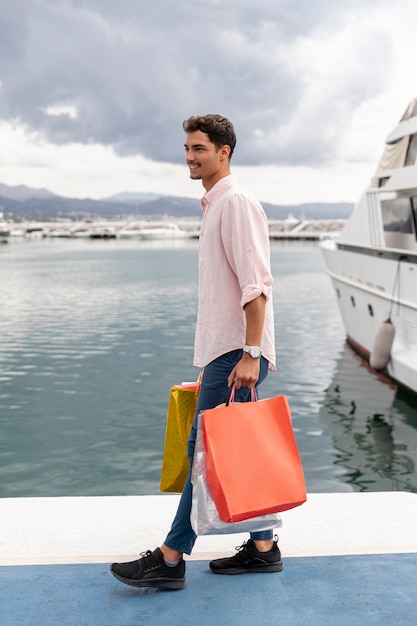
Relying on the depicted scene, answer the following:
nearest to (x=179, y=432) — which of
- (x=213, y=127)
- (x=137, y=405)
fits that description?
(x=213, y=127)

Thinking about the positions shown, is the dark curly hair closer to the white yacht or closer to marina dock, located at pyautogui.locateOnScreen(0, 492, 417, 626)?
marina dock, located at pyautogui.locateOnScreen(0, 492, 417, 626)

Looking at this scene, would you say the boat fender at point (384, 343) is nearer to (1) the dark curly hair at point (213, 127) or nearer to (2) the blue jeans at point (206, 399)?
(2) the blue jeans at point (206, 399)

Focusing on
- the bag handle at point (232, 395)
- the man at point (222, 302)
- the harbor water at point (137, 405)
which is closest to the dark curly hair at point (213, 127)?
the man at point (222, 302)

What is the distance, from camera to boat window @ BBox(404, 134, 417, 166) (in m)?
13.3

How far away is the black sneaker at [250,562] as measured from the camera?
137 inches

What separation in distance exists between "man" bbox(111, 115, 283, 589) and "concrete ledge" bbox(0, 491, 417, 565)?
293 mm

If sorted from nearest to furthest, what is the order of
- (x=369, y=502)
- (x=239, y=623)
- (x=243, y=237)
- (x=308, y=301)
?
(x=239, y=623), (x=243, y=237), (x=369, y=502), (x=308, y=301)

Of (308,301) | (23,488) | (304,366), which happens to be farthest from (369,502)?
(308,301)

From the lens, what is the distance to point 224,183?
3.37 meters

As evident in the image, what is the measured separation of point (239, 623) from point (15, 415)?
1040cm

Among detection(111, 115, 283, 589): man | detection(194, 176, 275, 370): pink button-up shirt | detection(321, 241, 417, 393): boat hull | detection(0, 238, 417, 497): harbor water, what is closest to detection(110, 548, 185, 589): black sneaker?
detection(111, 115, 283, 589): man

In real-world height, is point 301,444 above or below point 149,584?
below

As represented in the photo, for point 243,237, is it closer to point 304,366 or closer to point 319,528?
Result: point 319,528

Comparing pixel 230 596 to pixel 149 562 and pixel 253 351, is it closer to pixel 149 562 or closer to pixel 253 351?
pixel 149 562
